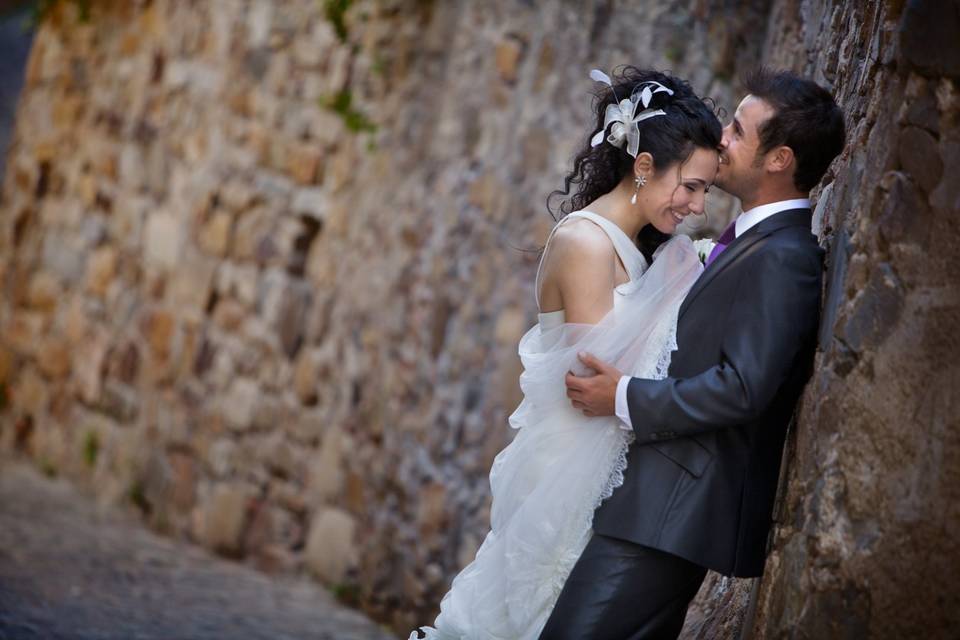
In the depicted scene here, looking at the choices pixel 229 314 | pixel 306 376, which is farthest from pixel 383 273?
pixel 229 314

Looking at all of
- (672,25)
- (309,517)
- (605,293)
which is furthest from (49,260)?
(605,293)

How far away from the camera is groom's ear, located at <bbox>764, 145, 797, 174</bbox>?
2.45 metres

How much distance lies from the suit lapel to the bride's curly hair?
25cm

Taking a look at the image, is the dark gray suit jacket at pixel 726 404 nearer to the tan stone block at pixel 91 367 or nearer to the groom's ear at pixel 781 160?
the groom's ear at pixel 781 160

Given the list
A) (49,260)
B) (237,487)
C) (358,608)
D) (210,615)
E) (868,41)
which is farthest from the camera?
(49,260)

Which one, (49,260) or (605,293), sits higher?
Result: (605,293)

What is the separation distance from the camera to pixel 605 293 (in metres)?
2.51

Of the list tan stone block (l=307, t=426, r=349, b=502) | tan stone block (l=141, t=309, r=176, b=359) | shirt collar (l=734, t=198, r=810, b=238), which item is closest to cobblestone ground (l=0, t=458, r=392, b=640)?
tan stone block (l=307, t=426, r=349, b=502)

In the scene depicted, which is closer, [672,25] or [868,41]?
[868,41]

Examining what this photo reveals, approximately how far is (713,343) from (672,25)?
83.7 inches

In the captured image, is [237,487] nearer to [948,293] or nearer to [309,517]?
[309,517]

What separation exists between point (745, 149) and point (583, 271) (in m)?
0.43

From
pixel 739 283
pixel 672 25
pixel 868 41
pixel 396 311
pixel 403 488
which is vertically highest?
pixel 672 25

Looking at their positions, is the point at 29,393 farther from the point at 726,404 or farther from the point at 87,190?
the point at 726,404
